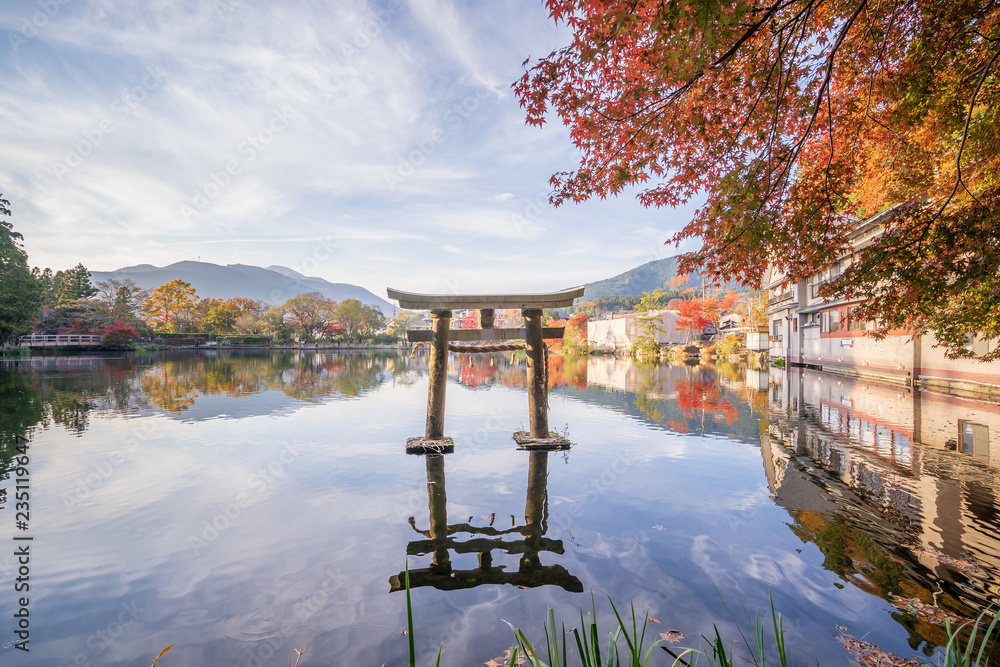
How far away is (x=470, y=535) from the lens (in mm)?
5188

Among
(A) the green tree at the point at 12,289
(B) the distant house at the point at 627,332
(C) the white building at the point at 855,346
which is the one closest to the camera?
(C) the white building at the point at 855,346

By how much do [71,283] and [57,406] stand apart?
50443mm

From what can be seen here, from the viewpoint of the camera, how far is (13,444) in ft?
29.2

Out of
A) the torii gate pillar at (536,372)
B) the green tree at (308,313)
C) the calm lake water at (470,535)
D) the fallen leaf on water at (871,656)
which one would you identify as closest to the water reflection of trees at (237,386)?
the calm lake water at (470,535)

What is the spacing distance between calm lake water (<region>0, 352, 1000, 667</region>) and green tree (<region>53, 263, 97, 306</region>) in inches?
2038

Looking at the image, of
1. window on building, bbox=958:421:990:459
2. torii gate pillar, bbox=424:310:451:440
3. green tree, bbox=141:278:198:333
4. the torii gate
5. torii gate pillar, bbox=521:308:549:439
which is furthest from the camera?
green tree, bbox=141:278:198:333

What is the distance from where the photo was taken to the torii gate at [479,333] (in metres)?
8.89

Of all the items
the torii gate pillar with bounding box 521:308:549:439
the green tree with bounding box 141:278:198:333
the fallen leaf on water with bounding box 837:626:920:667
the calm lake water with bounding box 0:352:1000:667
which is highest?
the green tree with bounding box 141:278:198:333

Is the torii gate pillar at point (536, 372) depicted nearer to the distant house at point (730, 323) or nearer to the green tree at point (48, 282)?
the distant house at point (730, 323)

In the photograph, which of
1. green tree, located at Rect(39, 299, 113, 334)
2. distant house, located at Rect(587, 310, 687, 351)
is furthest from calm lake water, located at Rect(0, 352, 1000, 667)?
distant house, located at Rect(587, 310, 687, 351)

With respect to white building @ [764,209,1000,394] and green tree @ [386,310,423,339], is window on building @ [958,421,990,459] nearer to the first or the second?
white building @ [764,209,1000,394]

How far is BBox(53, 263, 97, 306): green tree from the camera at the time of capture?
48906 millimetres

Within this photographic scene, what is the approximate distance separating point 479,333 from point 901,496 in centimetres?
735

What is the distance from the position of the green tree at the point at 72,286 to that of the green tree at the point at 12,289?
19.6 meters
